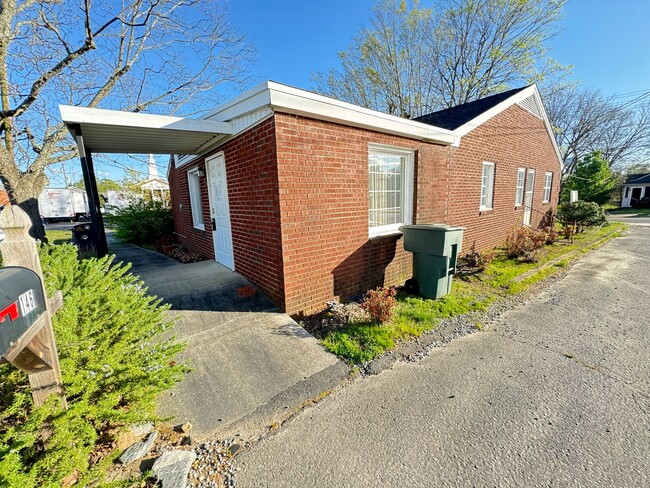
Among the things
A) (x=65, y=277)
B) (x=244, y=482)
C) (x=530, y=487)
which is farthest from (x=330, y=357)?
(x=65, y=277)

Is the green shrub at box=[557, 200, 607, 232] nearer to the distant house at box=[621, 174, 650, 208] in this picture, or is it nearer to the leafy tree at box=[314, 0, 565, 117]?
the leafy tree at box=[314, 0, 565, 117]

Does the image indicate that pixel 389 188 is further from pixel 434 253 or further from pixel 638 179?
pixel 638 179

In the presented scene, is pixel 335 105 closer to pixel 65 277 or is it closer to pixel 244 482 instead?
pixel 65 277

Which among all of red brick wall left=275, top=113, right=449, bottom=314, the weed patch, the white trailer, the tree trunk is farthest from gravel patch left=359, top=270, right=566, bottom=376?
the white trailer

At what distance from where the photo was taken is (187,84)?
387 inches

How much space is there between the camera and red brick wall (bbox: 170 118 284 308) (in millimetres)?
3816

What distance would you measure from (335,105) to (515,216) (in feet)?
29.2

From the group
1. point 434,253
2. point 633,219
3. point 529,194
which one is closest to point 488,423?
point 434,253

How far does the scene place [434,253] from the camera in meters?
4.79

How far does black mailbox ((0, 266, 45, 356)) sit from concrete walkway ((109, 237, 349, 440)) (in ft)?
4.66

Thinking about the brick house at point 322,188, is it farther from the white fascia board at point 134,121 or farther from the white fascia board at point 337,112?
the white fascia board at point 134,121

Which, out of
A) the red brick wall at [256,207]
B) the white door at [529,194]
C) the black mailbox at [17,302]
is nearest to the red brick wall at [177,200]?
the red brick wall at [256,207]

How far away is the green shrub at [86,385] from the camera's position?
4.61 feet

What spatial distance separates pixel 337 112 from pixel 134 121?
2795mm
